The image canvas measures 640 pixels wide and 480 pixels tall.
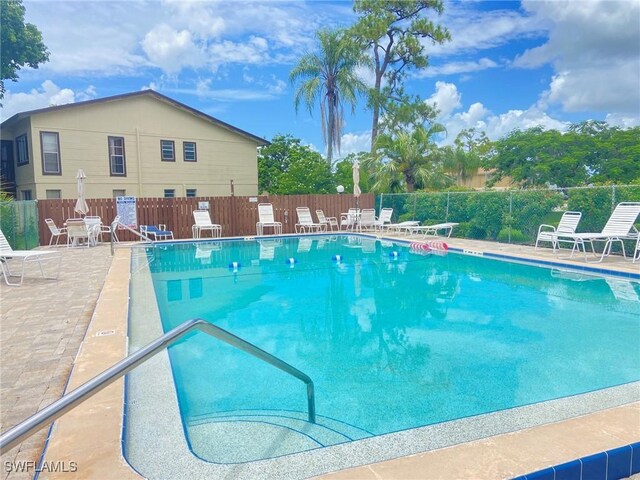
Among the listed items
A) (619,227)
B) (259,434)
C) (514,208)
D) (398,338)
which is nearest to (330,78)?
(514,208)

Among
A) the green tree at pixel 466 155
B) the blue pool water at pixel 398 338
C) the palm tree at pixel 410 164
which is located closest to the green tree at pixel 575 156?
the green tree at pixel 466 155

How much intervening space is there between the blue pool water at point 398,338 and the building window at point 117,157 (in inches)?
425

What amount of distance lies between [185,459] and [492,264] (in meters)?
8.81

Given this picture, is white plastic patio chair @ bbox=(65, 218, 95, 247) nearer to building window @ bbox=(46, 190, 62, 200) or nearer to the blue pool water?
building window @ bbox=(46, 190, 62, 200)

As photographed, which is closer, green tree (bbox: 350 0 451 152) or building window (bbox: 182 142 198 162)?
building window (bbox: 182 142 198 162)

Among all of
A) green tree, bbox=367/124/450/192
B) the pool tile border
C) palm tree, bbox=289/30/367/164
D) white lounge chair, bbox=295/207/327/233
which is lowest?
the pool tile border

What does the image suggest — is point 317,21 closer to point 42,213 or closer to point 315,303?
point 42,213

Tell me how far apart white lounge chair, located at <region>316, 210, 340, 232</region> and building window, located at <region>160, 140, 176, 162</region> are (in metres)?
6.90

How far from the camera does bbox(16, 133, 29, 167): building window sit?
1786 cm

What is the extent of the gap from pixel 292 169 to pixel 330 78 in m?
5.18

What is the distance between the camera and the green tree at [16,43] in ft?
59.9

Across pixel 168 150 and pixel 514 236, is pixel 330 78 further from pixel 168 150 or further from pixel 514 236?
pixel 514 236

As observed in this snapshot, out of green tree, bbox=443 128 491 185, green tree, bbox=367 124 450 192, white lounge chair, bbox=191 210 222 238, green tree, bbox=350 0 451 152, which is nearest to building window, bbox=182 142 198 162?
white lounge chair, bbox=191 210 222 238

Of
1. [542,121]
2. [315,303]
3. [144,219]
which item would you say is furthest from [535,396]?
[542,121]
